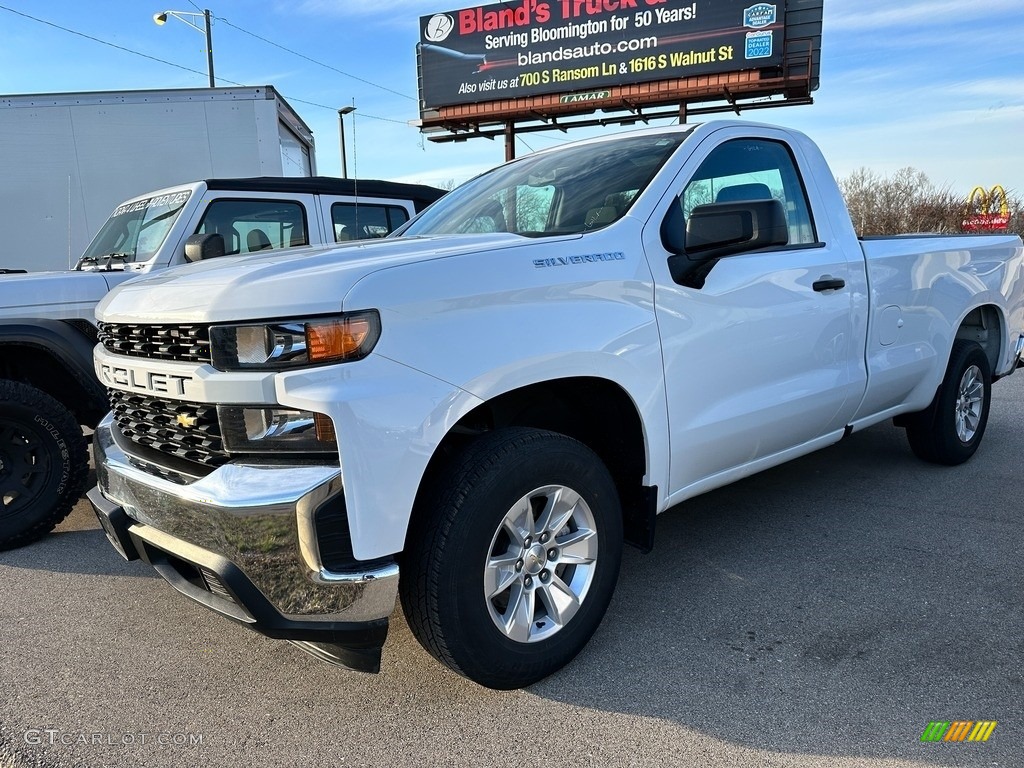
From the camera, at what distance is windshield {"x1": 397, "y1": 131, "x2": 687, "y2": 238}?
10.0 ft

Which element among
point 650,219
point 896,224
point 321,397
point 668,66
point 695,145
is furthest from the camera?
point 896,224

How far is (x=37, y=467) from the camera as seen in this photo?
155 inches

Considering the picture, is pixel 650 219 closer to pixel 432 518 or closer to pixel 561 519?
pixel 561 519

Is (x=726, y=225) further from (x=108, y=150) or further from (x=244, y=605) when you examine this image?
(x=108, y=150)

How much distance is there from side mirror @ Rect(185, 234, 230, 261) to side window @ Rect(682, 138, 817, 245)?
277 centimetres

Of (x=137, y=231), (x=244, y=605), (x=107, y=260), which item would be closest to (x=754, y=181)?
(x=244, y=605)

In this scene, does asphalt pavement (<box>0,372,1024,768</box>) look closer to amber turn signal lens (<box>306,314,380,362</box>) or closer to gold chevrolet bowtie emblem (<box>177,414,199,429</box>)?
gold chevrolet bowtie emblem (<box>177,414,199,429</box>)

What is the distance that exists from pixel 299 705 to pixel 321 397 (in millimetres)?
1144

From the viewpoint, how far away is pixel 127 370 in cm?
257

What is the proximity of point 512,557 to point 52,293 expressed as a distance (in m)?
3.16

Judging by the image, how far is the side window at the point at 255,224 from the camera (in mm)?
5091

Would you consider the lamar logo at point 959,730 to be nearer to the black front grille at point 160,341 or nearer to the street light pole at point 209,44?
the black front grille at point 160,341

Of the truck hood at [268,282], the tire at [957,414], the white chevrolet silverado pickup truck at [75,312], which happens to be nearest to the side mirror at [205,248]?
the white chevrolet silverado pickup truck at [75,312]

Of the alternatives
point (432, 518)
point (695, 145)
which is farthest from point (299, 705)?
point (695, 145)
